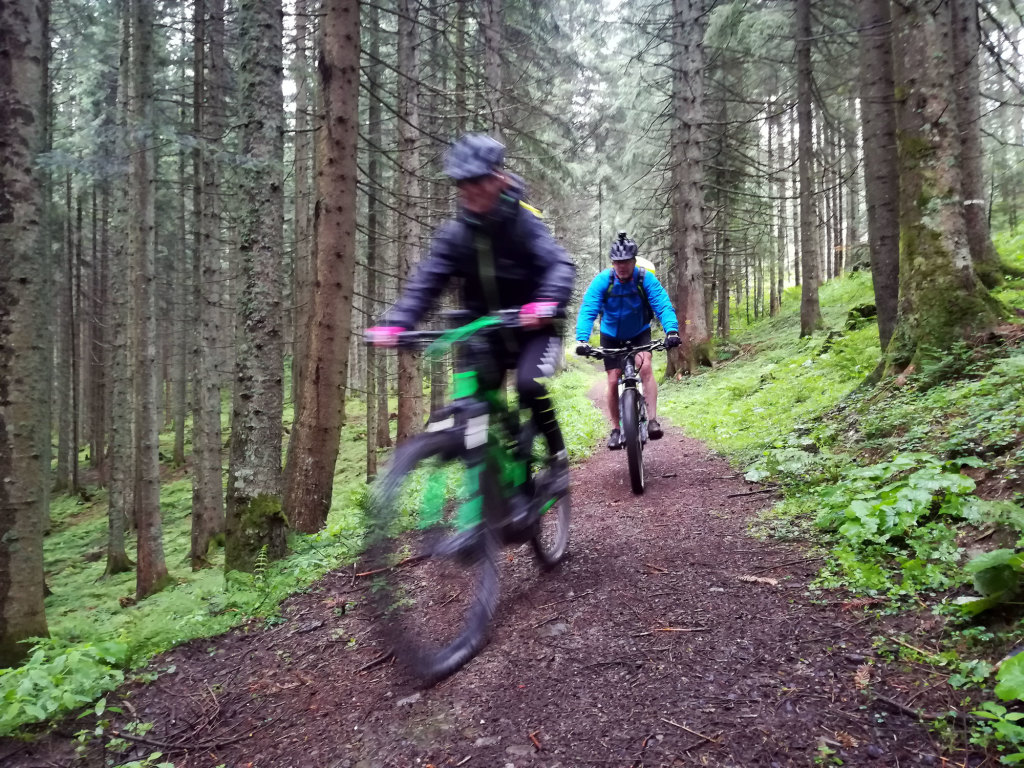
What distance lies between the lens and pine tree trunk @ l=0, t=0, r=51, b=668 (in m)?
5.05

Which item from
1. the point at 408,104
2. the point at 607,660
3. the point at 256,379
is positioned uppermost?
the point at 408,104

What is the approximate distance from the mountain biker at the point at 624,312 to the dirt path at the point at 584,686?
2.02 m

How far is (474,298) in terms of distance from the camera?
331 cm

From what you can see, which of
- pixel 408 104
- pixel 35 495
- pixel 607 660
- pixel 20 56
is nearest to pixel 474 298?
pixel 607 660

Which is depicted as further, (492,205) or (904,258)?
(904,258)

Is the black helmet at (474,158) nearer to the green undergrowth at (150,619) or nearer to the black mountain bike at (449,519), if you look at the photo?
the black mountain bike at (449,519)

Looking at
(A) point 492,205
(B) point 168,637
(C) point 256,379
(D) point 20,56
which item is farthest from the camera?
(C) point 256,379

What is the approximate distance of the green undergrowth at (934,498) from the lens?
94.3 inches

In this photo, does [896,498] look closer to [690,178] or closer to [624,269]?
[624,269]

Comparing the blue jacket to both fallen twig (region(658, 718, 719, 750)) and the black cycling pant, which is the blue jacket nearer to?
the black cycling pant

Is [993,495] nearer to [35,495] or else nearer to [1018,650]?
[1018,650]

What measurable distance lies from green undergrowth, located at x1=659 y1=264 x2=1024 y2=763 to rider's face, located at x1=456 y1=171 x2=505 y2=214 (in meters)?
2.84

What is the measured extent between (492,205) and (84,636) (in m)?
4.75

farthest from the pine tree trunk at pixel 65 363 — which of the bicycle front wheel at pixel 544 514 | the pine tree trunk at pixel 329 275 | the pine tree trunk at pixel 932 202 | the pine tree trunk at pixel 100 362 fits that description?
the pine tree trunk at pixel 932 202
